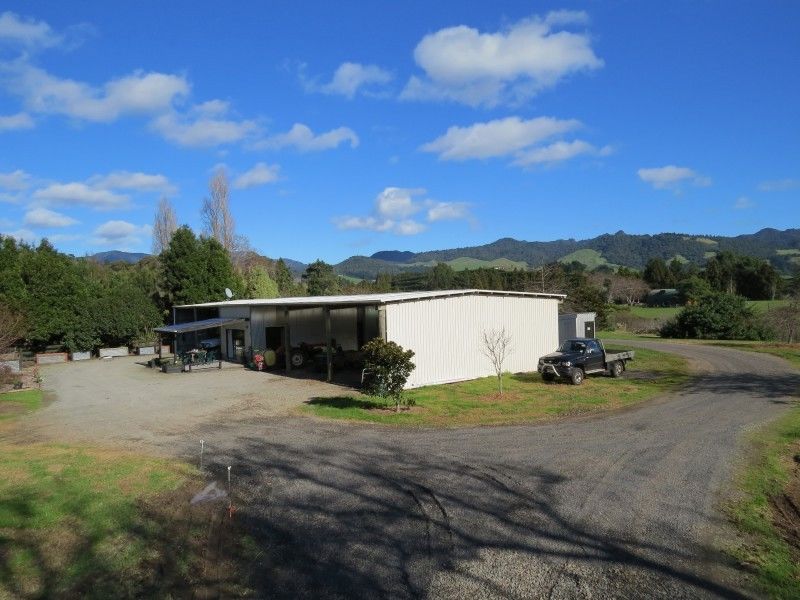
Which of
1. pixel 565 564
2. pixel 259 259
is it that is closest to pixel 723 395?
pixel 565 564

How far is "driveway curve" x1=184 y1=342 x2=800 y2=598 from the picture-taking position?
635 centimetres

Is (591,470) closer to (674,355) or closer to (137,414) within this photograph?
(137,414)

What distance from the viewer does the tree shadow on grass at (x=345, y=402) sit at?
1743 centimetres

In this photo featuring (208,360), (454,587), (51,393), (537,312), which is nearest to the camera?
(454,587)

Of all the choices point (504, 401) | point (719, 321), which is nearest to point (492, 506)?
point (504, 401)

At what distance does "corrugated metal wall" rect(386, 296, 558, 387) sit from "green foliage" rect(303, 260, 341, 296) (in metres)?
55.8

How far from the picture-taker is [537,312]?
2683 centimetres

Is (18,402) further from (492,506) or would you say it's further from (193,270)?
(193,270)

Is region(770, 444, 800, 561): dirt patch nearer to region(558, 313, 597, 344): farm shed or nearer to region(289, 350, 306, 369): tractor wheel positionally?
region(289, 350, 306, 369): tractor wheel

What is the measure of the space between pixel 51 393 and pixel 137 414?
8.11m

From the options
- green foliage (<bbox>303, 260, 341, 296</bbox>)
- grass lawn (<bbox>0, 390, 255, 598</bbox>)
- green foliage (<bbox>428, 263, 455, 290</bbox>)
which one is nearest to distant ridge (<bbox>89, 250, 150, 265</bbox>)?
Result: green foliage (<bbox>303, 260, 341, 296</bbox>)

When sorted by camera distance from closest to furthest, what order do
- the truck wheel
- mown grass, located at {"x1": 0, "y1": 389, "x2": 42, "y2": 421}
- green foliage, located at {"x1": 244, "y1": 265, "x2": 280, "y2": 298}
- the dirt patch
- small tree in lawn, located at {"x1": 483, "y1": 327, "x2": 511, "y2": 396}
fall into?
the dirt patch
mown grass, located at {"x1": 0, "y1": 389, "x2": 42, "y2": 421}
the truck wheel
small tree in lawn, located at {"x1": 483, "y1": 327, "x2": 511, "y2": 396}
green foliage, located at {"x1": 244, "y1": 265, "x2": 280, "y2": 298}

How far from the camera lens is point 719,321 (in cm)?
4300

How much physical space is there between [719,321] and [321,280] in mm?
54794
